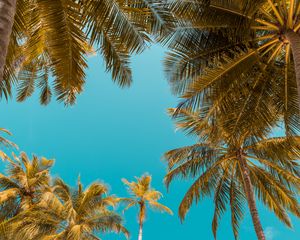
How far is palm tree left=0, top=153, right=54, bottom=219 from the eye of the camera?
18203mm

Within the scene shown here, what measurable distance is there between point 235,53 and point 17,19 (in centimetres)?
550

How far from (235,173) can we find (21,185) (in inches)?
567

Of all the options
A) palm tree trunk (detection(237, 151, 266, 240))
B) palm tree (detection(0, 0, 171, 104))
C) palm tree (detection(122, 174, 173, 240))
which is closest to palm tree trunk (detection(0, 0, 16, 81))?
palm tree (detection(0, 0, 171, 104))

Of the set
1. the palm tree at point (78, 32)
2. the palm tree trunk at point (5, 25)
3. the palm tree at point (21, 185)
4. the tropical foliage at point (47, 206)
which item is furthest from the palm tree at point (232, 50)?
the palm tree at point (21, 185)

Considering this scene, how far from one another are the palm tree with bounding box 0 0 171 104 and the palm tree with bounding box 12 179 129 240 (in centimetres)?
1112

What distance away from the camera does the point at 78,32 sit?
568 centimetres

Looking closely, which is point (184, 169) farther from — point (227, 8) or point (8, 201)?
point (8, 201)

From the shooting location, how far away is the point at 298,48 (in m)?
5.61

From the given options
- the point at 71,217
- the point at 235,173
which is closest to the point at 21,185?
the point at 71,217

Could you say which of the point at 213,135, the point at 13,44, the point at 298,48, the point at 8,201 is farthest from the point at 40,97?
the point at 8,201

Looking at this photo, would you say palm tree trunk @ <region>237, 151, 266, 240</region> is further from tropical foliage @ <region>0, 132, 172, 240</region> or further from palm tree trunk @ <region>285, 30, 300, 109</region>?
tropical foliage @ <region>0, 132, 172, 240</region>

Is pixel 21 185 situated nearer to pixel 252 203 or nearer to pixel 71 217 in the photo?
pixel 71 217

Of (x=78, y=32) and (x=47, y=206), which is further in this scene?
(x=47, y=206)

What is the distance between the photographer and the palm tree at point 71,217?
1559 centimetres
